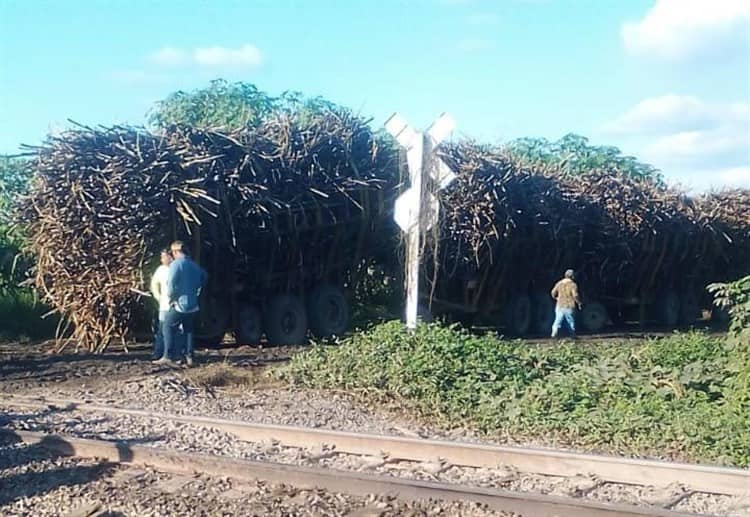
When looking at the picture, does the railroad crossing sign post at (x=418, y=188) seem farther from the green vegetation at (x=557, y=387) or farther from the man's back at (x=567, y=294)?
the man's back at (x=567, y=294)

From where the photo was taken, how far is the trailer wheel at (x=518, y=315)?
21.1 meters

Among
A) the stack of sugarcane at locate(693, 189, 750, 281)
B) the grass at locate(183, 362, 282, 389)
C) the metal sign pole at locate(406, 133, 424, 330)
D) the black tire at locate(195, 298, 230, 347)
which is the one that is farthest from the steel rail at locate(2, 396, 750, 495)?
the stack of sugarcane at locate(693, 189, 750, 281)

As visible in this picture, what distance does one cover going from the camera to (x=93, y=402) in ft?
33.4

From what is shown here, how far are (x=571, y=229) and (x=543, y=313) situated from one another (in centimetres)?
190

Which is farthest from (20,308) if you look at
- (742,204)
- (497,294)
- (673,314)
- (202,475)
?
(742,204)

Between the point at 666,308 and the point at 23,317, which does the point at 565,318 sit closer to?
the point at 666,308

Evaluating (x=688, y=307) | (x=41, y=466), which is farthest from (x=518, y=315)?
(x=41, y=466)

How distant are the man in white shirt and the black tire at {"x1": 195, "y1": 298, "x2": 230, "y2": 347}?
1724mm

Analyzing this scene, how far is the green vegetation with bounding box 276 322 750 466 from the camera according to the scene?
830cm

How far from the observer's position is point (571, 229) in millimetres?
21484

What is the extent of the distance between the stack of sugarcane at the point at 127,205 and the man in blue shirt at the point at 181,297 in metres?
1.15

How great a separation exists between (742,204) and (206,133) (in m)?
19.2

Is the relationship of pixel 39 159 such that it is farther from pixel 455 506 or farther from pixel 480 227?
pixel 455 506

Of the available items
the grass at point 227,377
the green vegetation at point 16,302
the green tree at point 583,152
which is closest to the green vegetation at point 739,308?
the grass at point 227,377
